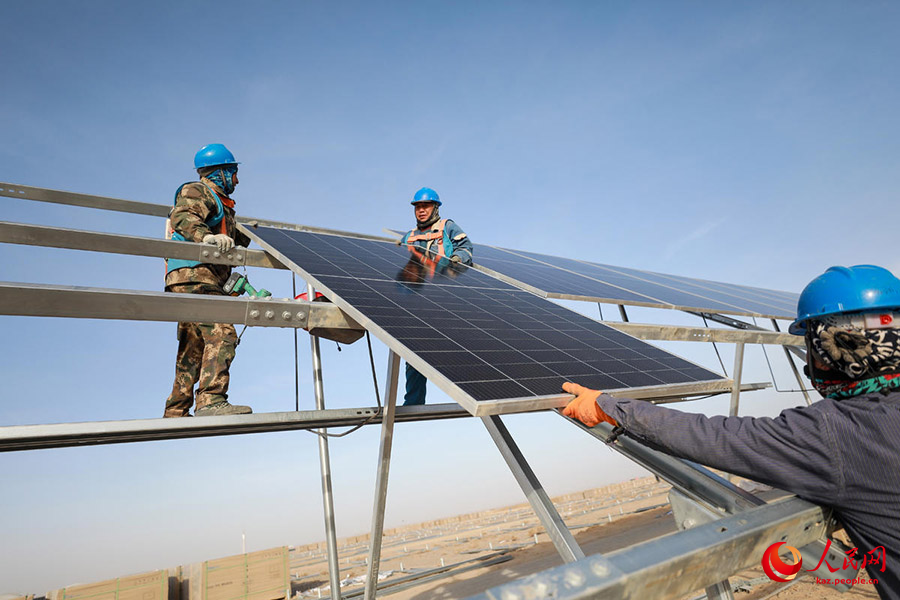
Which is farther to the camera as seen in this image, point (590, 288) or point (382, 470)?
point (590, 288)

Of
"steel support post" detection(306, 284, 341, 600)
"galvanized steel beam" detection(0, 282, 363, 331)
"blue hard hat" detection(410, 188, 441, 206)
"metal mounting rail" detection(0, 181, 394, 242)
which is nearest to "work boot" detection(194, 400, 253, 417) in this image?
"steel support post" detection(306, 284, 341, 600)

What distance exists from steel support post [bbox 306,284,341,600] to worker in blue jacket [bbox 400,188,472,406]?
1491 mm

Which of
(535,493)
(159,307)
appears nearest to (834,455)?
(535,493)

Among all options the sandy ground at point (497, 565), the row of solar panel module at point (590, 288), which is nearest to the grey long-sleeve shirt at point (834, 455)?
the row of solar panel module at point (590, 288)

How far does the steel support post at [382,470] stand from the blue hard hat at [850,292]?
3282 millimetres

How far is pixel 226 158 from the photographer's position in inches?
232

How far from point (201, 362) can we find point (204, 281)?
0.83 metres

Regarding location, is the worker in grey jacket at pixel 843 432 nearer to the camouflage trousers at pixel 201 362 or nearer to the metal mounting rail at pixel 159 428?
the metal mounting rail at pixel 159 428

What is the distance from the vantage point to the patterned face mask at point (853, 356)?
2152mm

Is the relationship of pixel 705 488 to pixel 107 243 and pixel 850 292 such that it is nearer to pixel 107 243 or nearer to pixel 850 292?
pixel 850 292

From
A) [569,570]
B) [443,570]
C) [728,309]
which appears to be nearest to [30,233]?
[569,570]

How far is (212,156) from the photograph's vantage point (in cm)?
583

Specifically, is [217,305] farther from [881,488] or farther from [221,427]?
[881,488]

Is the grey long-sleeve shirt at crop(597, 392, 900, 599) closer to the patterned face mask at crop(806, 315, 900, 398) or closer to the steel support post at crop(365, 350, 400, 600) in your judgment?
the patterned face mask at crop(806, 315, 900, 398)
